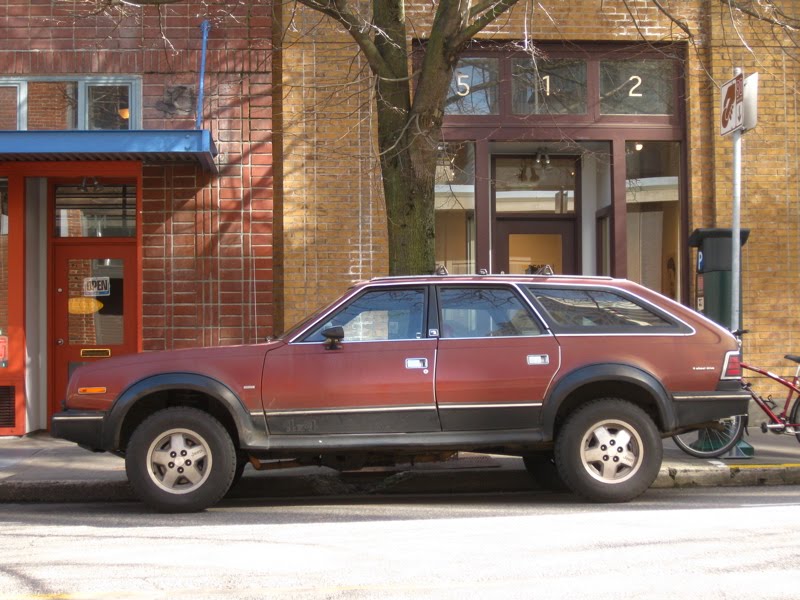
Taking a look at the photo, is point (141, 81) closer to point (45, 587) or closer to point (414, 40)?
point (414, 40)

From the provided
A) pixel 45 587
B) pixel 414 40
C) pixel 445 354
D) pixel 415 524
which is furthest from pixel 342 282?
pixel 45 587

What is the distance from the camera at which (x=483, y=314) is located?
682cm

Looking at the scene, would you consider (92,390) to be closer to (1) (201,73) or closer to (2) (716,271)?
(1) (201,73)

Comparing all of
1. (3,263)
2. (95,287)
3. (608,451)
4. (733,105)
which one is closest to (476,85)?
(733,105)

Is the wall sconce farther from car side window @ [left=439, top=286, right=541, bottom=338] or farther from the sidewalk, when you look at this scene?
car side window @ [left=439, top=286, right=541, bottom=338]

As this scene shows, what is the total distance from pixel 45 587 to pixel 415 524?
252 cm

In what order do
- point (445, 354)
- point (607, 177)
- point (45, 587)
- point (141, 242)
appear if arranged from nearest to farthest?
point (45, 587) → point (445, 354) → point (141, 242) → point (607, 177)

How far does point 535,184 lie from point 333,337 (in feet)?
19.5

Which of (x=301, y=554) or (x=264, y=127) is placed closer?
(x=301, y=554)

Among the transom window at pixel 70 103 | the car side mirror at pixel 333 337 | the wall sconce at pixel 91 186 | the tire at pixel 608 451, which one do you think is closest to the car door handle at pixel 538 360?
the tire at pixel 608 451

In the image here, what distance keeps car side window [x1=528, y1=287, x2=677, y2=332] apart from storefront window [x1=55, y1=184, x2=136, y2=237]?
6.28 metres

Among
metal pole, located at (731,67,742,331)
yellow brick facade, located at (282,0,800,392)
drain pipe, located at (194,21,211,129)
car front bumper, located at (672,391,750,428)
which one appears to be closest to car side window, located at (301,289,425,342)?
car front bumper, located at (672,391,750,428)

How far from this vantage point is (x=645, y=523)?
5.98 metres

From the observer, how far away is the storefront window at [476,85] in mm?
11211
